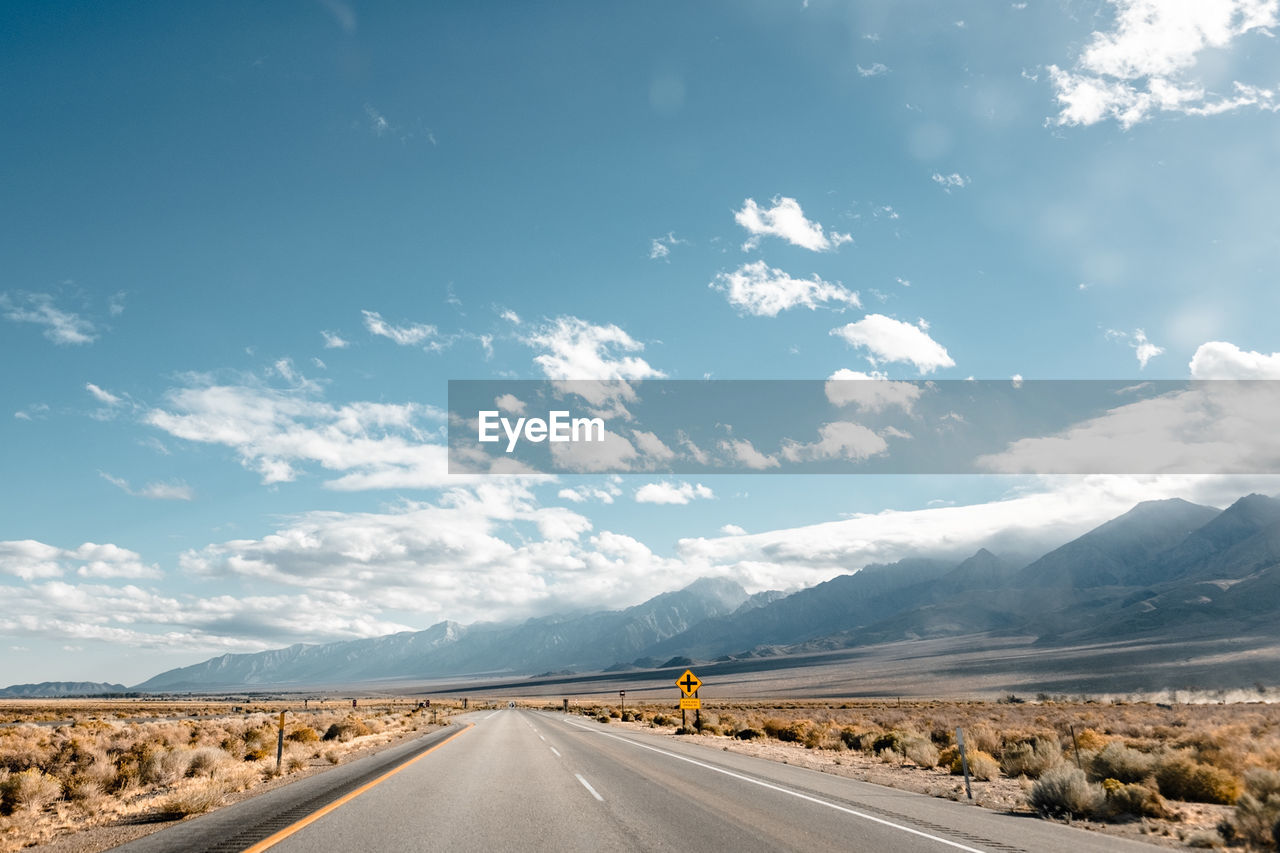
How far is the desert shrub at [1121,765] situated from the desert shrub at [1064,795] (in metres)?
2.36

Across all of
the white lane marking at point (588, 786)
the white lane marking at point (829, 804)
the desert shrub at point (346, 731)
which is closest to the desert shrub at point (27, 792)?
the white lane marking at point (588, 786)

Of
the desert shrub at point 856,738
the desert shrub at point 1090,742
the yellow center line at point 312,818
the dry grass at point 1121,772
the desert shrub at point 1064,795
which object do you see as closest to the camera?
the yellow center line at point 312,818

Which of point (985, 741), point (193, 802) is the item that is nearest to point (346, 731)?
point (193, 802)

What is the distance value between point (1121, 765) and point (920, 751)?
6940mm

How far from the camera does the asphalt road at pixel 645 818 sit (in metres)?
8.49

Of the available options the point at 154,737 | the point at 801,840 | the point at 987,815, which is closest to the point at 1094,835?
the point at 987,815

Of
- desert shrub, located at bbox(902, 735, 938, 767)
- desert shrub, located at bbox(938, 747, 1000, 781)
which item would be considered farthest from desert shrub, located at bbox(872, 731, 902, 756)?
desert shrub, located at bbox(938, 747, 1000, 781)

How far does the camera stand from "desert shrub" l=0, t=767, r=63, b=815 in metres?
12.8

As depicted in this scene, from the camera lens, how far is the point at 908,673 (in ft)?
440

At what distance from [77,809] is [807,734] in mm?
24610

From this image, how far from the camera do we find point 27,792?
13.1 m

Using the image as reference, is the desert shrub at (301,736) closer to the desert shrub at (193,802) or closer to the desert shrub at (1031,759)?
the desert shrub at (193,802)

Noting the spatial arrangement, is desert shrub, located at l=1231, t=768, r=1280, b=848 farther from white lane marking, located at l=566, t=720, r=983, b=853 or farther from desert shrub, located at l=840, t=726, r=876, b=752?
desert shrub, located at l=840, t=726, r=876, b=752

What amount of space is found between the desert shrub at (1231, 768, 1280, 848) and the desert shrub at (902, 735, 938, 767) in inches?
418
